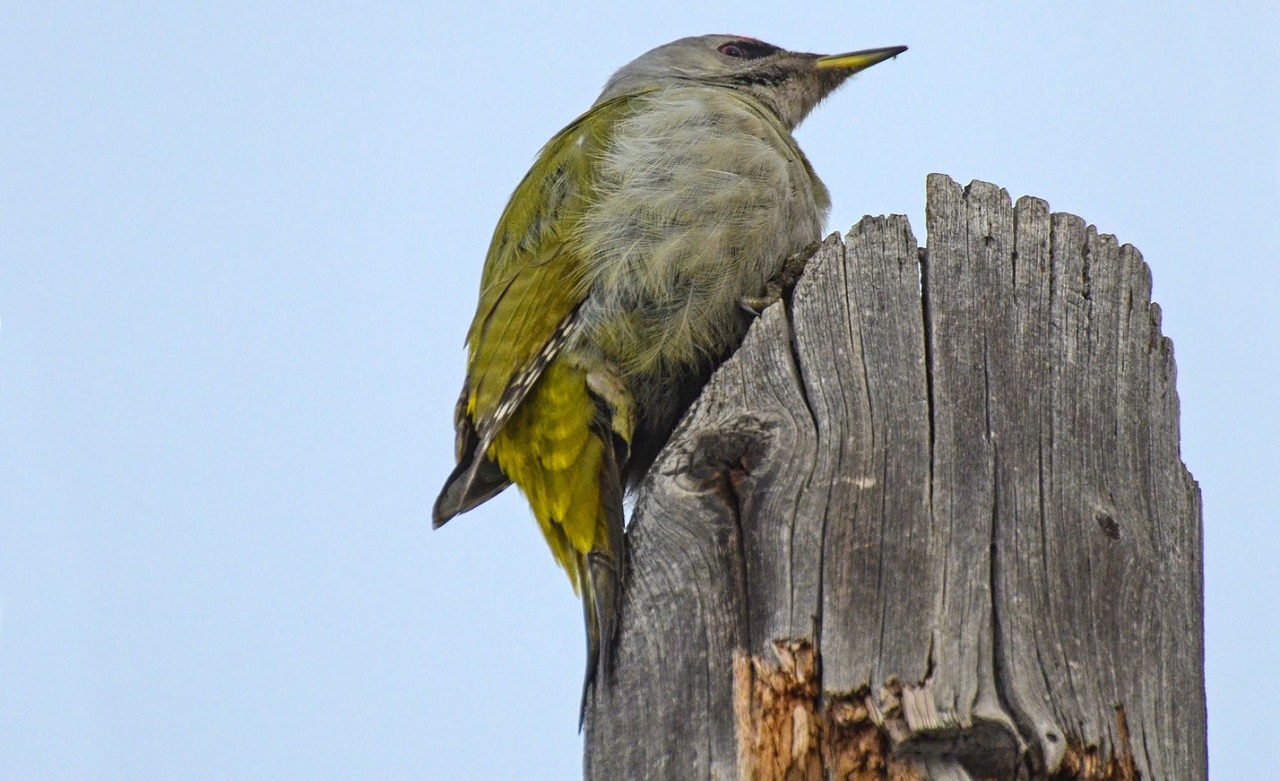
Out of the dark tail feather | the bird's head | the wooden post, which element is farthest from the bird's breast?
the bird's head

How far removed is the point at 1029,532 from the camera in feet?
9.12


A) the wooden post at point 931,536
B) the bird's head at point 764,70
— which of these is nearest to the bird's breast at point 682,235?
the wooden post at point 931,536

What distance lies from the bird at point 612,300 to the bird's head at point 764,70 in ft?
3.93

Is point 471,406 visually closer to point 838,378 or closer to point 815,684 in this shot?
point 838,378

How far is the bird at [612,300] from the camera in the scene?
392cm

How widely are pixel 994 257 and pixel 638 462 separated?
1604 mm

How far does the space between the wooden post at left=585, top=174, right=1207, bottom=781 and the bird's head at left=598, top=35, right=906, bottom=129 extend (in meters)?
2.83

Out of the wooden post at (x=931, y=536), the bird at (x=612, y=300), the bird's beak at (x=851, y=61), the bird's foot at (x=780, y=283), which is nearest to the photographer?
the wooden post at (x=931, y=536)

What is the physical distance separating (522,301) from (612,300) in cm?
33

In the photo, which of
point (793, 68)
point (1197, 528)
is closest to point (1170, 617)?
point (1197, 528)

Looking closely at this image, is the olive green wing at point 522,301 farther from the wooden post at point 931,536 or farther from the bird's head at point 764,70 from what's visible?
the bird's head at point 764,70

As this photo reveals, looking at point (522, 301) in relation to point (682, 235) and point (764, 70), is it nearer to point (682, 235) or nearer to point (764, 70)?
point (682, 235)

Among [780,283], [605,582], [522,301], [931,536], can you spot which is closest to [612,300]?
[522,301]

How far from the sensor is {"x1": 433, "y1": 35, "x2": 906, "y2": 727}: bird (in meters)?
3.92
